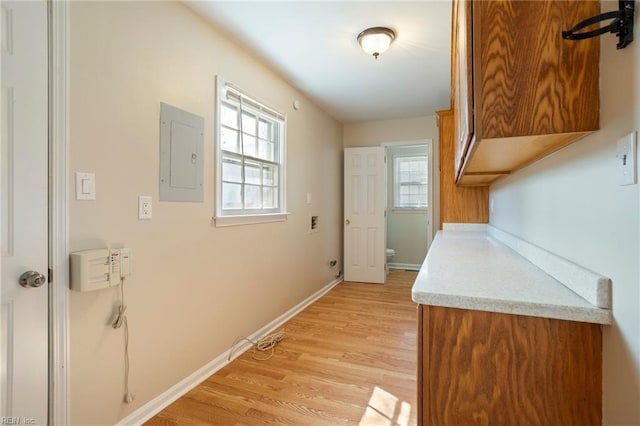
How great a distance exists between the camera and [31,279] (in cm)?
115

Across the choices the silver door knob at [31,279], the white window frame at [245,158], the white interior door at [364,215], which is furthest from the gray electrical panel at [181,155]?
the white interior door at [364,215]

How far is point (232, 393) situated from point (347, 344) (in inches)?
39.0

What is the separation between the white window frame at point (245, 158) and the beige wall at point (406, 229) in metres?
3.01

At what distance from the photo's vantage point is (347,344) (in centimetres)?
246

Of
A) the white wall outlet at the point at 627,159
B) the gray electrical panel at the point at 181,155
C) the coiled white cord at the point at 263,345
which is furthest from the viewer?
the coiled white cord at the point at 263,345

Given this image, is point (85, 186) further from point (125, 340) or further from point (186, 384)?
point (186, 384)

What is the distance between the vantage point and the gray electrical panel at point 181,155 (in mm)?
1732

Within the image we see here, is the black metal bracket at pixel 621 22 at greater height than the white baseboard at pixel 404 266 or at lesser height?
greater

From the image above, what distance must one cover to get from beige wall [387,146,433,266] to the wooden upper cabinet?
4707mm

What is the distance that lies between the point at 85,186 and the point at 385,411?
1892 mm

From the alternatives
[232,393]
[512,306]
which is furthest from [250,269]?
[512,306]

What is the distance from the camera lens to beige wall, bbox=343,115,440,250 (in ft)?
14.3

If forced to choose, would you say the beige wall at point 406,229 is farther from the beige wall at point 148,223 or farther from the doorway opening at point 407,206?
the beige wall at point 148,223

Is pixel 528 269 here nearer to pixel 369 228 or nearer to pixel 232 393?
pixel 232 393
